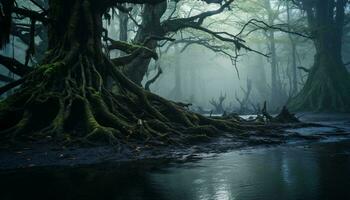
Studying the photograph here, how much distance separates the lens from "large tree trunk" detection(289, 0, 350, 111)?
2106cm

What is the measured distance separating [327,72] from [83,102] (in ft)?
57.5

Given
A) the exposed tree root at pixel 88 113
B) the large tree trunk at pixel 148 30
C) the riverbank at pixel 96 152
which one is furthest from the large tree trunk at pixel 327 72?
the riverbank at pixel 96 152

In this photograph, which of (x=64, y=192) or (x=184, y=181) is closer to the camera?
(x=64, y=192)

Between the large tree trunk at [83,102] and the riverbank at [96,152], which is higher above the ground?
the large tree trunk at [83,102]

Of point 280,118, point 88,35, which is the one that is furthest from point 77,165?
point 280,118

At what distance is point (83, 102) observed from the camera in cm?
825

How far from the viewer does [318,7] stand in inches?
930

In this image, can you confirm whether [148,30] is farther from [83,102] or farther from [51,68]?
[83,102]

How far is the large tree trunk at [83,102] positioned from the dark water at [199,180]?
2.00 metres

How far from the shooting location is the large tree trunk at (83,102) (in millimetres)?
7711

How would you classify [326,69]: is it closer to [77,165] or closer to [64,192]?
[77,165]

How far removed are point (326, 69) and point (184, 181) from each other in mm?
19929

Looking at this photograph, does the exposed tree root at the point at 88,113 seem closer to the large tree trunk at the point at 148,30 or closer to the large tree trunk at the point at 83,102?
the large tree trunk at the point at 83,102

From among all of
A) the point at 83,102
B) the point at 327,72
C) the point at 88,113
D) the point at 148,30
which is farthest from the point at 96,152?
the point at 327,72
